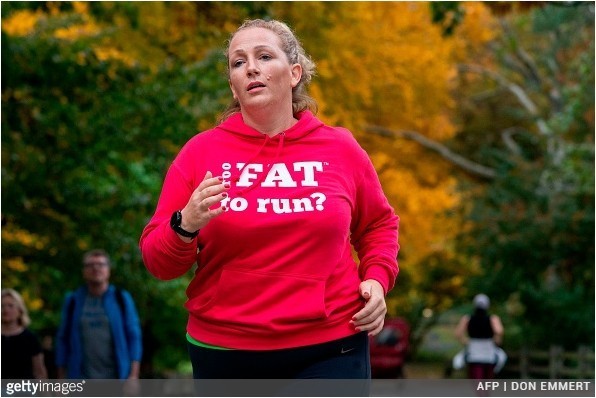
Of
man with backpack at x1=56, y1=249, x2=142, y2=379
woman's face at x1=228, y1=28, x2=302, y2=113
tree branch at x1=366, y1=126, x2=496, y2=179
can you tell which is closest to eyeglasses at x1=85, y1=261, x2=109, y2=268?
man with backpack at x1=56, y1=249, x2=142, y2=379

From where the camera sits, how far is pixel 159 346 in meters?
21.2

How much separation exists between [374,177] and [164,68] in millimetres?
11466

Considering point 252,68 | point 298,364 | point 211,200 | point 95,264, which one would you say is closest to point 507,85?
point 95,264

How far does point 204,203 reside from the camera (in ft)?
12.1

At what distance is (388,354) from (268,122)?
1062 inches

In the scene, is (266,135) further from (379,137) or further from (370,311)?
(379,137)

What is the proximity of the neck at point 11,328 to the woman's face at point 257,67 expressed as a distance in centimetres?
656

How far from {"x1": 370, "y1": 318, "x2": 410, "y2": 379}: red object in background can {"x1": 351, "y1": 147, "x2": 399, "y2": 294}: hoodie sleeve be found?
25825 millimetres

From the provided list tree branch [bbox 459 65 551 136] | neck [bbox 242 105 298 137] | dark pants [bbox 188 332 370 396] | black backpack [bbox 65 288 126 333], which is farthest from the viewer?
tree branch [bbox 459 65 551 136]

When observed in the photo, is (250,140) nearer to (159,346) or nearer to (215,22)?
(215,22)

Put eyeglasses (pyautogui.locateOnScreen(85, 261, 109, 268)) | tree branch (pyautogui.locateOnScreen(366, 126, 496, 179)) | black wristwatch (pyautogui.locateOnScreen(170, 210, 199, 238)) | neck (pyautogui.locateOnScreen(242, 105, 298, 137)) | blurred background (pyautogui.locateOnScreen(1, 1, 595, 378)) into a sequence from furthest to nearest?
tree branch (pyautogui.locateOnScreen(366, 126, 496, 179)) → blurred background (pyautogui.locateOnScreen(1, 1, 595, 378)) → eyeglasses (pyautogui.locateOnScreen(85, 261, 109, 268)) → neck (pyautogui.locateOnScreen(242, 105, 298, 137)) → black wristwatch (pyautogui.locateOnScreen(170, 210, 199, 238))

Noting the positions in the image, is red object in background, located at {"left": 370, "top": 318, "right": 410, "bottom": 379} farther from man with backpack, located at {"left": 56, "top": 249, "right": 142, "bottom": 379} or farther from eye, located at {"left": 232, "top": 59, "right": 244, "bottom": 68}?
eye, located at {"left": 232, "top": 59, "right": 244, "bottom": 68}

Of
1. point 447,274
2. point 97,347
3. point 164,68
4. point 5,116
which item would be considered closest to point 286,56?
point 97,347

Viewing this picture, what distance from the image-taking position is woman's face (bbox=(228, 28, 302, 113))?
4.05m
